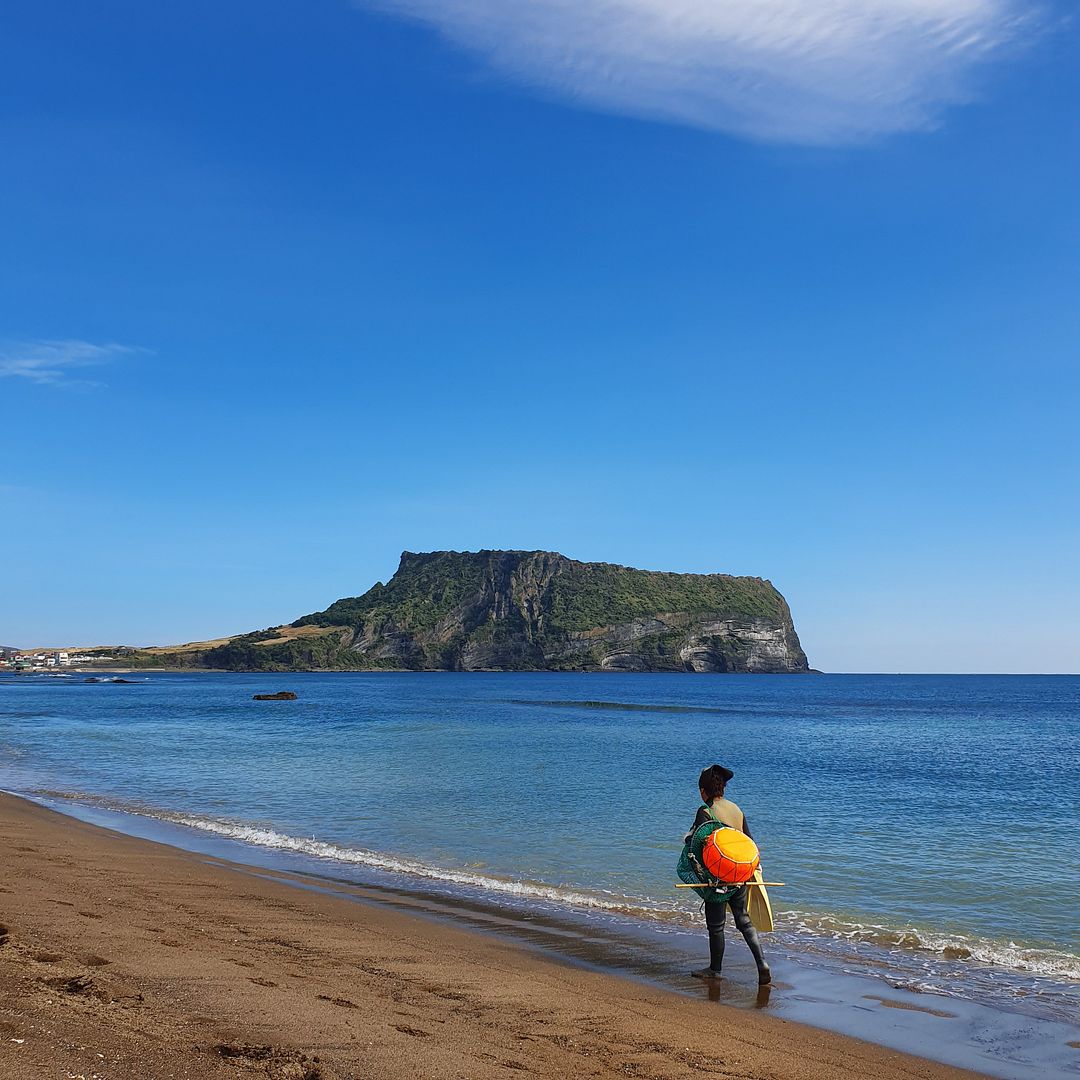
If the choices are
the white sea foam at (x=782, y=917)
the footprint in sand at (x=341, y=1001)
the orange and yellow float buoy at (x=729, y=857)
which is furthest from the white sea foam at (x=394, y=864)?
the footprint in sand at (x=341, y=1001)

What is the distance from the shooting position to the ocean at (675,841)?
9.54 m

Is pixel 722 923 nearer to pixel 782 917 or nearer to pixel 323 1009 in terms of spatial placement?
pixel 782 917

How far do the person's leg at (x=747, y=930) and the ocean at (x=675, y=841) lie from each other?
218 mm

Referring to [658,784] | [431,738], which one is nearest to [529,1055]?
[658,784]

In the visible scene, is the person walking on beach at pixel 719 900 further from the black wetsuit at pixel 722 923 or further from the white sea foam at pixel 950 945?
the white sea foam at pixel 950 945

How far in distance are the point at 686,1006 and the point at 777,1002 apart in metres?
1.06

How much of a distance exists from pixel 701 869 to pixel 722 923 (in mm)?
634

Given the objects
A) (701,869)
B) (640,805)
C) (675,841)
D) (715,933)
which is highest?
(701,869)

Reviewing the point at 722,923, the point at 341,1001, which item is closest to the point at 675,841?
the point at 722,923

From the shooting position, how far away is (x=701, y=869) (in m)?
9.27

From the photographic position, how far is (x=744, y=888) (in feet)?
30.3

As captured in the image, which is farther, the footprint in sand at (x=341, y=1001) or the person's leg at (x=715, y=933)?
the person's leg at (x=715, y=933)

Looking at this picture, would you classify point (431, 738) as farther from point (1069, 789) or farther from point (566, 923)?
point (566, 923)

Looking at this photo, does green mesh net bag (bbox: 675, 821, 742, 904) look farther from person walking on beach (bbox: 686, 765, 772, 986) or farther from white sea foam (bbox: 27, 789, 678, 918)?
white sea foam (bbox: 27, 789, 678, 918)
